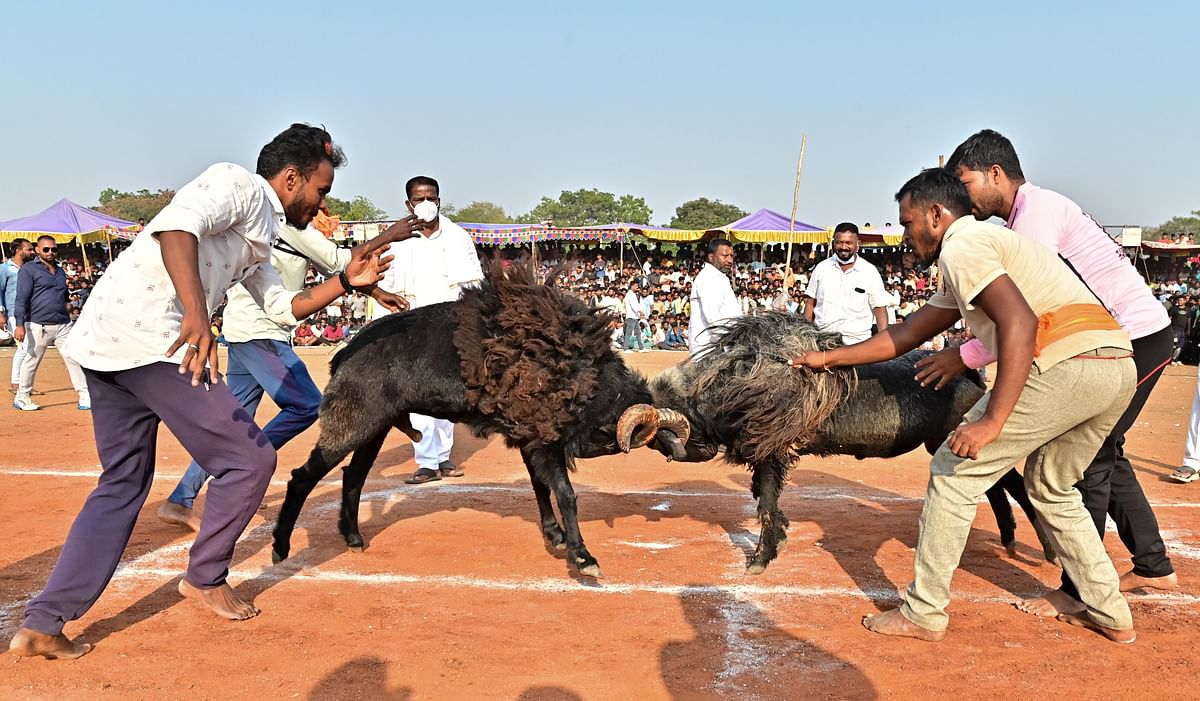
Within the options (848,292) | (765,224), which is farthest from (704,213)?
(848,292)

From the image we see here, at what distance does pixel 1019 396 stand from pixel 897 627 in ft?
4.12

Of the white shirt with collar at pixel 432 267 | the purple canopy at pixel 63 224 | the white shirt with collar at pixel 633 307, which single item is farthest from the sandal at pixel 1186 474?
the purple canopy at pixel 63 224

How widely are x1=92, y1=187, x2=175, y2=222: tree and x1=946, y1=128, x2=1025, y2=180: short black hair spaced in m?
63.5

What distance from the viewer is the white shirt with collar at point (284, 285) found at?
239 inches

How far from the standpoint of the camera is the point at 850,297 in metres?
9.16

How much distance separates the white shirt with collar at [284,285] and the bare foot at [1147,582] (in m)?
4.99

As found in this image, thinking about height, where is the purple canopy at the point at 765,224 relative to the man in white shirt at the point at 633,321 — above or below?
above

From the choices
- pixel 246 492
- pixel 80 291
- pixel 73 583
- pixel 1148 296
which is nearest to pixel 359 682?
pixel 246 492

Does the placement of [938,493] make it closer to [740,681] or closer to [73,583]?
[740,681]

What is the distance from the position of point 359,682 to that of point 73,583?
1377mm

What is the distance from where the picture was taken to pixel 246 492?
14.1 ft

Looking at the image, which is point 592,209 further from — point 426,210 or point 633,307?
point 426,210

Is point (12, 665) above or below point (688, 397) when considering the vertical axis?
below

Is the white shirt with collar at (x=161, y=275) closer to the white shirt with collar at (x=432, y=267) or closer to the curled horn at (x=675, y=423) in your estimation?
the curled horn at (x=675, y=423)
